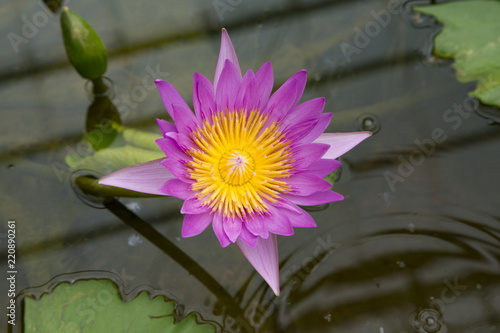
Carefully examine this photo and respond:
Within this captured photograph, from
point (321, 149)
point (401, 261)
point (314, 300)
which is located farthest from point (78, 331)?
point (401, 261)

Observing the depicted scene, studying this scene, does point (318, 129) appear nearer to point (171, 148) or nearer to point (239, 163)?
point (239, 163)

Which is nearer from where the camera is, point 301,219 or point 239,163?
point 301,219

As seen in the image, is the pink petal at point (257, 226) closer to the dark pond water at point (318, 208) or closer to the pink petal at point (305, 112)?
the pink petal at point (305, 112)

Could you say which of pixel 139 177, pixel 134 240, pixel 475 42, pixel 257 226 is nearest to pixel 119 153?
pixel 134 240

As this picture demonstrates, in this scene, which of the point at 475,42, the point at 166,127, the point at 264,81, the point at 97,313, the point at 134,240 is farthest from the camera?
the point at 475,42

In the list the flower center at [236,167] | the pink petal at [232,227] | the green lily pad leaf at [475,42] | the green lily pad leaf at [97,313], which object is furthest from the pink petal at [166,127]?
the green lily pad leaf at [475,42]

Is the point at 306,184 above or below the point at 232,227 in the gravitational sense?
above
